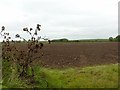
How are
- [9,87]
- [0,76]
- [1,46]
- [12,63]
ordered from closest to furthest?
[9,87], [0,76], [12,63], [1,46]

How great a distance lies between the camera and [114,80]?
784 centimetres

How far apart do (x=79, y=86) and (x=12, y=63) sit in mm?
1614

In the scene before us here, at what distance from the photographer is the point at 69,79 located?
782cm

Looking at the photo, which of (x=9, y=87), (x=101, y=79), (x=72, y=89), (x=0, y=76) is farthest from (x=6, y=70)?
(x=101, y=79)

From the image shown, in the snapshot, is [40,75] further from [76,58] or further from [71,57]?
[71,57]

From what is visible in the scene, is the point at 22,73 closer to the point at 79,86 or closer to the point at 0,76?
the point at 0,76

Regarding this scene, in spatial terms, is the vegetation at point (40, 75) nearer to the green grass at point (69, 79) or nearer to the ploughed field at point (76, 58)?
the green grass at point (69, 79)

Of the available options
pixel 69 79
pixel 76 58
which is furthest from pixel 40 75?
pixel 76 58

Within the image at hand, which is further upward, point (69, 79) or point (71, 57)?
point (69, 79)

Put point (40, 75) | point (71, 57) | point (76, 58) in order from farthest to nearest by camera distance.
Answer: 1. point (71, 57)
2. point (76, 58)
3. point (40, 75)

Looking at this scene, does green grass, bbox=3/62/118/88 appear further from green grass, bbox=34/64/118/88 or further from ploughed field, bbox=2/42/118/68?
Result: ploughed field, bbox=2/42/118/68

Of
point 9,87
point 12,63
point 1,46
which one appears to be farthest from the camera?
point 1,46

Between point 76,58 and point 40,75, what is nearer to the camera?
point 40,75

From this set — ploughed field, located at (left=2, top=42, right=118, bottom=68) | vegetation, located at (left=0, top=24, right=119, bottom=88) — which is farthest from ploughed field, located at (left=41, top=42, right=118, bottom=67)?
vegetation, located at (left=0, top=24, right=119, bottom=88)
